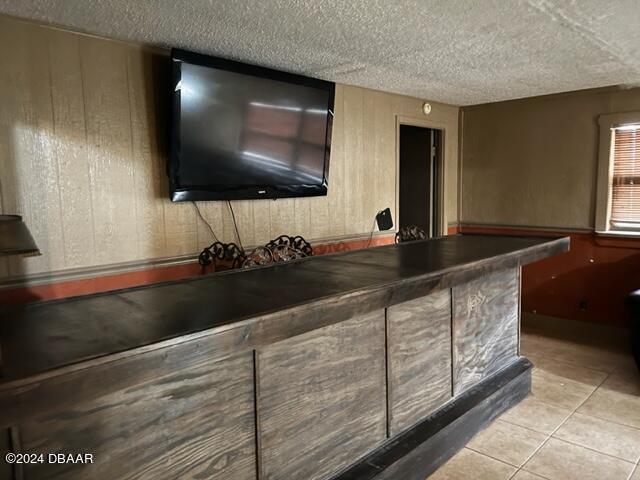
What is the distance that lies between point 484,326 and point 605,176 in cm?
232

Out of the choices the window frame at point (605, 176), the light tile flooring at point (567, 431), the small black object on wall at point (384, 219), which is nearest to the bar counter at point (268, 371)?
the light tile flooring at point (567, 431)

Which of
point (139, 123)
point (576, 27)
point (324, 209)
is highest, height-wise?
point (576, 27)

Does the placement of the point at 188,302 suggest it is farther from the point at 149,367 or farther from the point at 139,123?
the point at 139,123

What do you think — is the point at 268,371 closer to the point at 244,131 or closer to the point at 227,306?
the point at 227,306

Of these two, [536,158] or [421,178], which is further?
[421,178]

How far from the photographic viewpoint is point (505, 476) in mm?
2268

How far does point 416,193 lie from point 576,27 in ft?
8.86

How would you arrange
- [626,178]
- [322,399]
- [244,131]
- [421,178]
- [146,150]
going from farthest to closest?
1. [421,178]
2. [626,178]
3. [244,131]
4. [146,150]
5. [322,399]

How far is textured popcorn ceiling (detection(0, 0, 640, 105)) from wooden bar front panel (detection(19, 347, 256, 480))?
1542 mm

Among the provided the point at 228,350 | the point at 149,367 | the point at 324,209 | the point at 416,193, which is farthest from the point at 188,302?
the point at 416,193

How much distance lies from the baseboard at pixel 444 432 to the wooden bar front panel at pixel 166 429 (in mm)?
572

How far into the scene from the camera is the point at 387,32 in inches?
94.6

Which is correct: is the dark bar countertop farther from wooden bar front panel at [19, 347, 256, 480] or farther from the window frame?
the window frame

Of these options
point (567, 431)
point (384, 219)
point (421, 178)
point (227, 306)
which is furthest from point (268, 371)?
point (421, 178)
